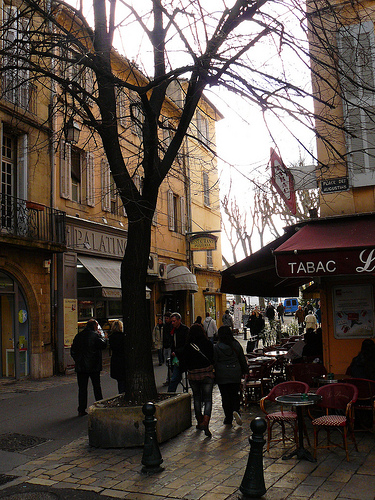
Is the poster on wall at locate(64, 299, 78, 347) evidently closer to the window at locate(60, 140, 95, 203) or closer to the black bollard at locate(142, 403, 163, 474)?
the window at locate(60, 140, 95, 203)

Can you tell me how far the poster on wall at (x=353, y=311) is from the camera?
8156mm

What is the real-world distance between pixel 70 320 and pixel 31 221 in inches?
128

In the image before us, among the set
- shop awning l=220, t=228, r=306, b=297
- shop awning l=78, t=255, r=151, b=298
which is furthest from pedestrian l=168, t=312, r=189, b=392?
shop awning l=78, t=255, r=151, b=298

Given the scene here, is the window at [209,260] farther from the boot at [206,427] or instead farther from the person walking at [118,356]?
the boot at [206,427]

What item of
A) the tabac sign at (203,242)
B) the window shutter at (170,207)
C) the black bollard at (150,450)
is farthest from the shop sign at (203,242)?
the black bollard at (150,450)

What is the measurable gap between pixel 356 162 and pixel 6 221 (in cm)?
920

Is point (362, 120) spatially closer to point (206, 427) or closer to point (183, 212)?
point (206, 427)

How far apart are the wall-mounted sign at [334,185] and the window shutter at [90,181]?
9724 millimetres

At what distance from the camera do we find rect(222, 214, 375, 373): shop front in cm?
652

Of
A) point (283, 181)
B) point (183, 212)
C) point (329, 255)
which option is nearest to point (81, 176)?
point (183, 212)

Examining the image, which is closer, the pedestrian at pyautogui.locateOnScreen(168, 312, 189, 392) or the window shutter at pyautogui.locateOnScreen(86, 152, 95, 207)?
the pedestrian at pyautogui.locateOnScreen(168, 312, 189, 392)

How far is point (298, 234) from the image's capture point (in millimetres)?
7863

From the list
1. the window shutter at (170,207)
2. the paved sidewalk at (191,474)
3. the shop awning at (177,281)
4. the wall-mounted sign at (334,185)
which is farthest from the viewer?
the window shutter at (170,207)

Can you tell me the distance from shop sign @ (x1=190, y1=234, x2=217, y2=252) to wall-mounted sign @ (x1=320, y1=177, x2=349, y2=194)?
14864mm
